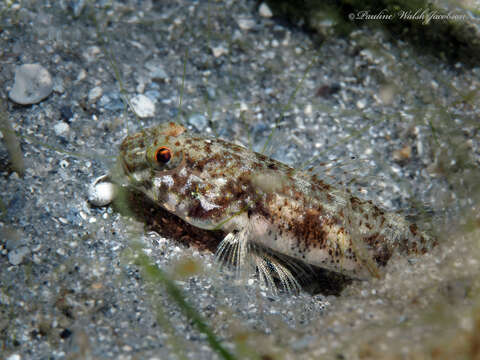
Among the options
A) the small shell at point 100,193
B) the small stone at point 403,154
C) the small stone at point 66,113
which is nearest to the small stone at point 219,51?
the small stone at point 66,113

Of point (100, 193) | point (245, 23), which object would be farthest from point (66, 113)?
point (245, 23)

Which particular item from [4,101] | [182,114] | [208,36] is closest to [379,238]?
[182,114]

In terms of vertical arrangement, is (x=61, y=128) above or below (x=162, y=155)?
below

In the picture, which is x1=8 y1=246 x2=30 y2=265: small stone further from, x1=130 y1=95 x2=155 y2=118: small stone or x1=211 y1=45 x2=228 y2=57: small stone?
x1=211 y1=45 x2=228 y2=57: small stone

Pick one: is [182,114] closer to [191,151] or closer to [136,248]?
[191,151]

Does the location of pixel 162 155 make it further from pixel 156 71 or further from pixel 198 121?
pixel 156 71
